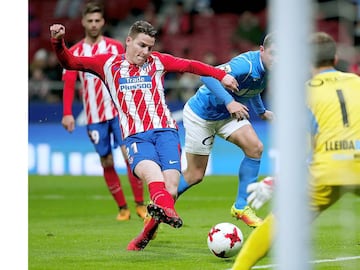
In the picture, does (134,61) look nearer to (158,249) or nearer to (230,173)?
(158,249)

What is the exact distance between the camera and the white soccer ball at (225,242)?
6.85 meters

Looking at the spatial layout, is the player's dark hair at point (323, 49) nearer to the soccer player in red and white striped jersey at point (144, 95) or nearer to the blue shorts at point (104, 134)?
the soccer player in red and white striped jersey at point (144, 95)

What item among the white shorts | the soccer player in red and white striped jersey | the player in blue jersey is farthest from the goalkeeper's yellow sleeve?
the white shorts

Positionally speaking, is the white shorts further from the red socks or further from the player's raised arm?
the red socks

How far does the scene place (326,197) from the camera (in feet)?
17.9

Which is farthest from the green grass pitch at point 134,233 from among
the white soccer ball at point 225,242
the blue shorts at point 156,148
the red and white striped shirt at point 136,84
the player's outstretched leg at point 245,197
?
the red and white striped shirt at point 136,84

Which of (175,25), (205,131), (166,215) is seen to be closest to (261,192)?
(166,215)

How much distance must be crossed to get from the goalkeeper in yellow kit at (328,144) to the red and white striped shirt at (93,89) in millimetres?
4572

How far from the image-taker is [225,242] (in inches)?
270

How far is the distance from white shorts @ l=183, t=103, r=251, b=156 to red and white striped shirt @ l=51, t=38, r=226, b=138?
110 cm

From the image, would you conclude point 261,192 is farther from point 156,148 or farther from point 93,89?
point 93,89

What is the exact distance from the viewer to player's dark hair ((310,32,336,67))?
524 cm

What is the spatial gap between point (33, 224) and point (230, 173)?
6.03 m
